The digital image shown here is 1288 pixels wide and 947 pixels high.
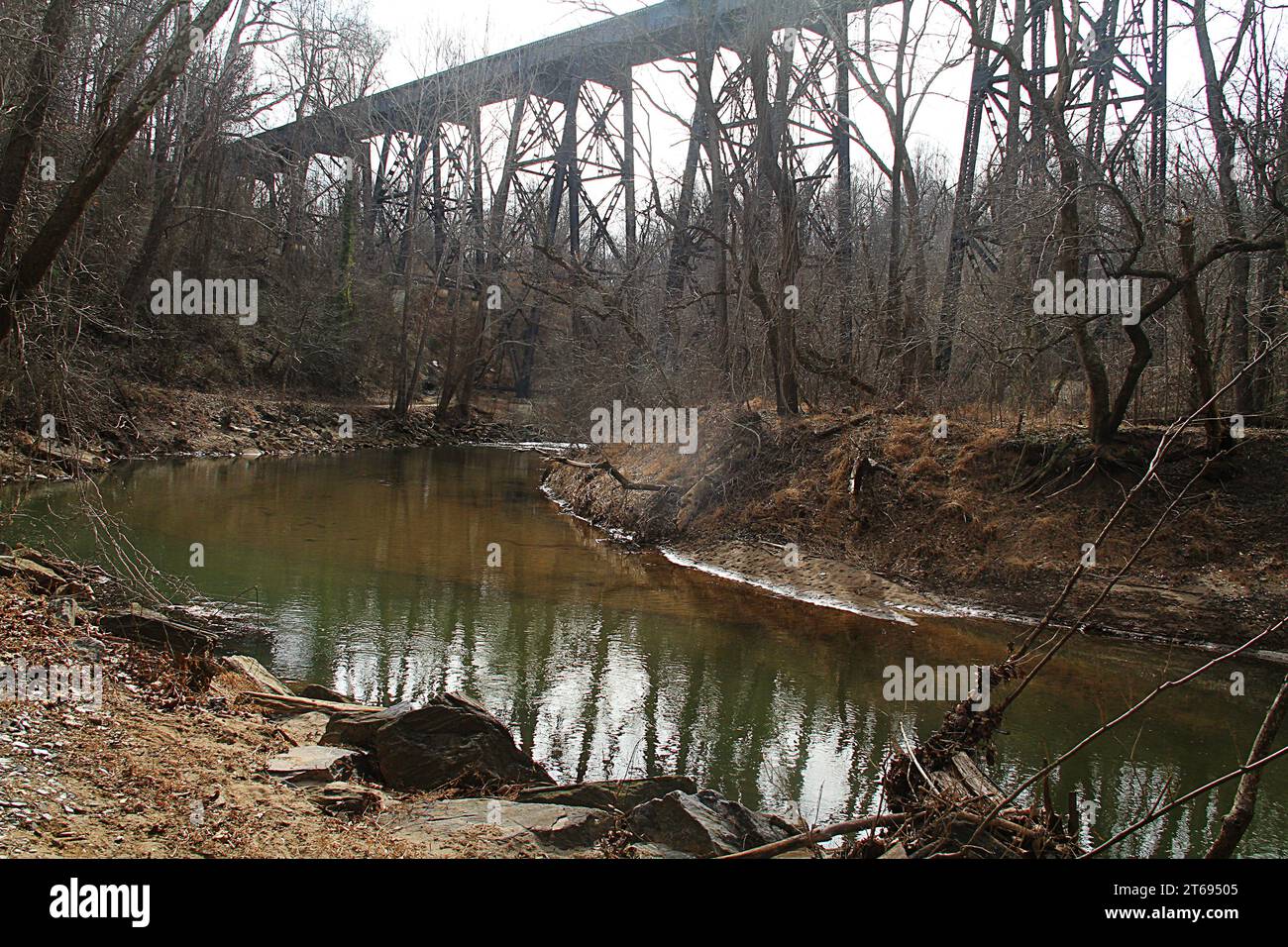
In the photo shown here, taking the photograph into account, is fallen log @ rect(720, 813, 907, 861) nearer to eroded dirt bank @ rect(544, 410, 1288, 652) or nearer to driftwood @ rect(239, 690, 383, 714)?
driftwood @ rect(239, 690, 383, 714)

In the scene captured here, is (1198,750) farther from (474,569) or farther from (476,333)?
(476,333)

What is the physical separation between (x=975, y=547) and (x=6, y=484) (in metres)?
15.5

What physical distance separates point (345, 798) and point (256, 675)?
268 cm

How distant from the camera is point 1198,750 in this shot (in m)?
7.39

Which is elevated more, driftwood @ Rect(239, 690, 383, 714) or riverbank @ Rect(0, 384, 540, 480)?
riverbank @ Rect(0, 384, 540, 480)

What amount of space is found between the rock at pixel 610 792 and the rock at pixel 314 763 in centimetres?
109

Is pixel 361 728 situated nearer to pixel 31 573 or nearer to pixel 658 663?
pixel 658 663

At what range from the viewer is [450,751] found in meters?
5.80

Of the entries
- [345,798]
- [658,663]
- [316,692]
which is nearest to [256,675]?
[316,692]

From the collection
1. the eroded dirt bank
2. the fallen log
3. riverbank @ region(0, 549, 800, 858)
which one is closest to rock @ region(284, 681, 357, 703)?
Result: riverbank @ region(0, 549, 800, 858)

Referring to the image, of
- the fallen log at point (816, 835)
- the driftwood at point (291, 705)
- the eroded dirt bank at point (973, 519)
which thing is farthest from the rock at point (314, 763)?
the eroded dirt bank at point (973, 519)

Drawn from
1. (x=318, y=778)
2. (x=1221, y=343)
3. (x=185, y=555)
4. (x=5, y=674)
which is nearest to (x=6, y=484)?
(x=185, y=555)

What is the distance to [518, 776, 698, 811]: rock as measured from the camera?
5.39m

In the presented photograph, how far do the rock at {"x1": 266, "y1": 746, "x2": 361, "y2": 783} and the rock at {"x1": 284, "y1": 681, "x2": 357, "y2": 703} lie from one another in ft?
4.67
